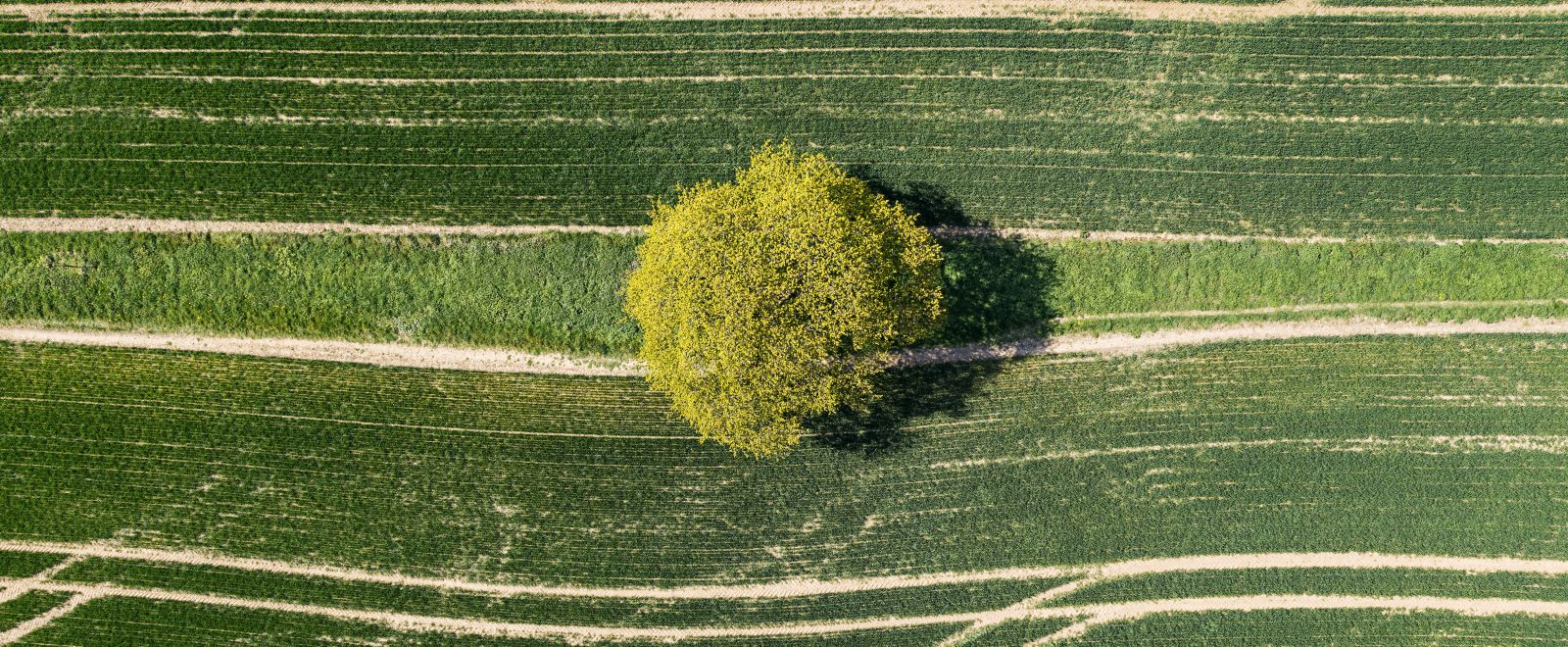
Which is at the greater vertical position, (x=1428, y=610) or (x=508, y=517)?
(x=508, y=517)

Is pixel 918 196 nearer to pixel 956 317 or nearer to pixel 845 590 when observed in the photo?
pixel 956 317

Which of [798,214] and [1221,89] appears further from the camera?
[1221,89]

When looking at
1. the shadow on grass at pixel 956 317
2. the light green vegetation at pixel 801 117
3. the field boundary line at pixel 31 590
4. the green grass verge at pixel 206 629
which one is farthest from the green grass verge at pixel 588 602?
the light green vegetation at pixel 801 117

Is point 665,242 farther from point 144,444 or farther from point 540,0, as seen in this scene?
point 144,444

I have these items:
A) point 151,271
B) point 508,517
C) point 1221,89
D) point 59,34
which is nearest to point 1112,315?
point 1221,89

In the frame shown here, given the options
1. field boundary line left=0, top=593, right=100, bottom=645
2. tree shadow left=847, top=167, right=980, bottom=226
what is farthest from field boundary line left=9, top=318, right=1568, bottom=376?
field boundary line left=0, top=593, right=100, bottom=645

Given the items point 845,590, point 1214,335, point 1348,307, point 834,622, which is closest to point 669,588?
point 834,622

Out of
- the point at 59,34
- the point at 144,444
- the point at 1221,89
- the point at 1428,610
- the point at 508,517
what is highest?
the point at 59,34

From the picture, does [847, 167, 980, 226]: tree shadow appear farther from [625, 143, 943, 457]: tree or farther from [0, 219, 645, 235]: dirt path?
[0, 219, 645, 235]: dirt path
